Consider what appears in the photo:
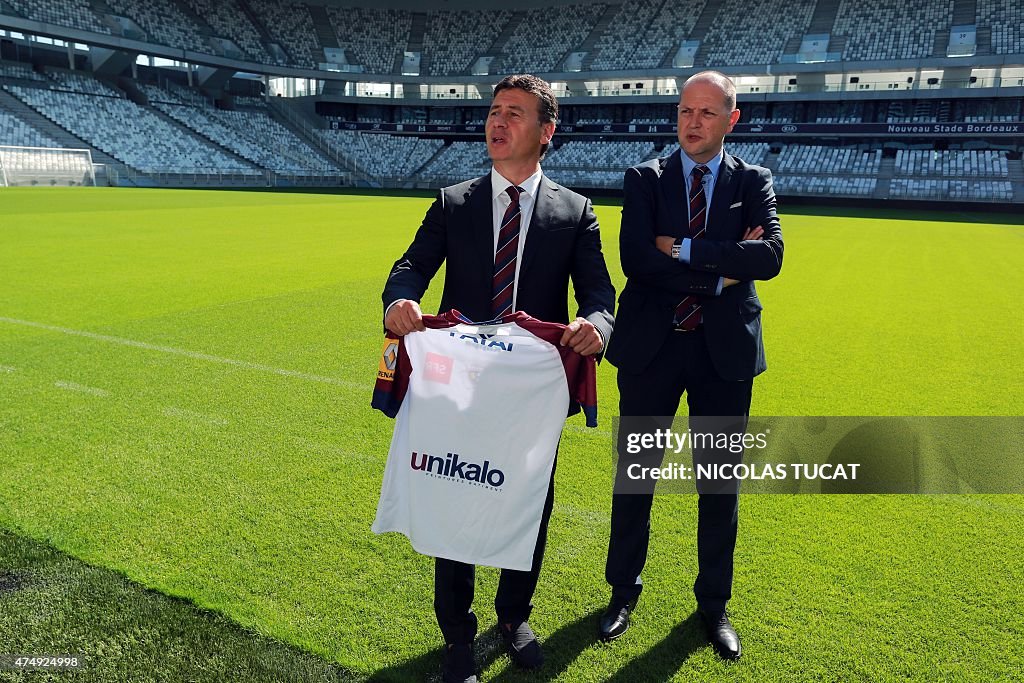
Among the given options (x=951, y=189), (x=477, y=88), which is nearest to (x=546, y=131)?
(x=951, y=189)

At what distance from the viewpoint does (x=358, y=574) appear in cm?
310

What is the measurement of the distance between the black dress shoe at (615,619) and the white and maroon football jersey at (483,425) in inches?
22.5

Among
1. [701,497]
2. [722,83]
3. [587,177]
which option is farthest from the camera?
[587,177]

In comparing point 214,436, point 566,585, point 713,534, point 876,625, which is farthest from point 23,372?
point 876,625

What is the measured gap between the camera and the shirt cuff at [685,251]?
2594 mm

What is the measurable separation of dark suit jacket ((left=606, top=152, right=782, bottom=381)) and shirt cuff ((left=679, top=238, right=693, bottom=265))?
0.02m

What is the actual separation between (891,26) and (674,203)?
165 ft

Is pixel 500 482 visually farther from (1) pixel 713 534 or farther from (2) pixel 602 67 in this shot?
(2) pixel 602 67

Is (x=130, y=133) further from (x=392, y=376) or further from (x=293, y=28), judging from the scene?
(x=392, y=376)

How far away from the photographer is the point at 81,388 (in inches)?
211

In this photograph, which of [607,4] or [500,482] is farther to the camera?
[607,4]

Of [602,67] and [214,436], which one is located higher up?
[602,67]

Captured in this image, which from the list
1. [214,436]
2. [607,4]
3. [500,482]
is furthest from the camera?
[607,4]

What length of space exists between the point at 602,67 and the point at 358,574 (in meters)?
52.3
